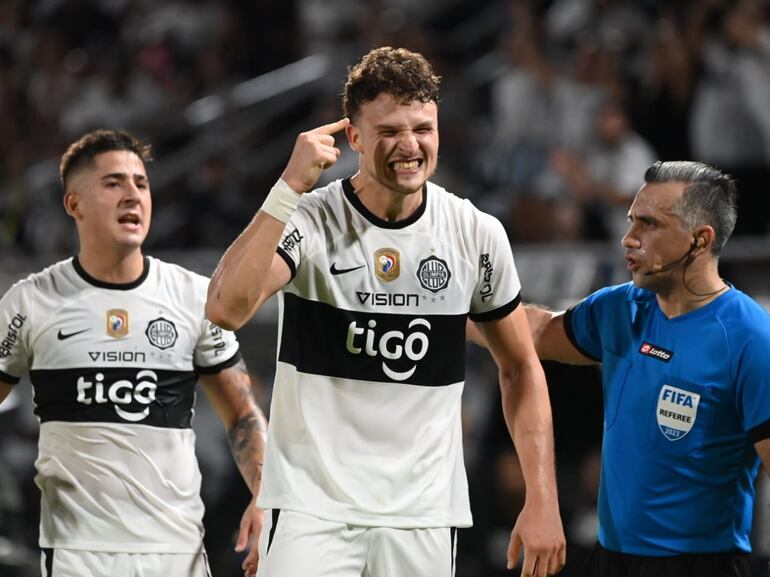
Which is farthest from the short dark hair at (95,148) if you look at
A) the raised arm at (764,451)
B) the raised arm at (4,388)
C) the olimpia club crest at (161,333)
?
the raised arm at (764,451)

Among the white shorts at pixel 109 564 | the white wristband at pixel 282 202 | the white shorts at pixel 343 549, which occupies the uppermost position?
the white wristband at pixel 282 202

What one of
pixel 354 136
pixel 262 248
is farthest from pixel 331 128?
pixel 262 248

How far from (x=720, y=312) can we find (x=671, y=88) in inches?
209

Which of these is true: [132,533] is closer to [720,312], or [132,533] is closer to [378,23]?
[720,312]

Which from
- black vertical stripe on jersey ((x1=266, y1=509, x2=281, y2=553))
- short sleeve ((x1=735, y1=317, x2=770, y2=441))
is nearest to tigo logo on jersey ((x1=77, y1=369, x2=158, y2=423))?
black vertical stripe on jersey ((x1=266, y1=509, x2=281, y2=553))

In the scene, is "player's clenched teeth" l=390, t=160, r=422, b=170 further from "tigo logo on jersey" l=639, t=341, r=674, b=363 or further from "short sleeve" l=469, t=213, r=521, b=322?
"tigo logo on jersey" l=639, t=341, r=674, b=363

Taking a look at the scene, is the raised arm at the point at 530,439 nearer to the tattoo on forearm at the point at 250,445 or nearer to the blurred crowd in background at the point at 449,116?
the tattoo on forearm at the point at 250,445

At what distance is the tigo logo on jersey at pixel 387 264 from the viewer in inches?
170

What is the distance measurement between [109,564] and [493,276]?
1863mm

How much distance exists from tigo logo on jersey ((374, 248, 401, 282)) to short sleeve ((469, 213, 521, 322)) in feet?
1.03

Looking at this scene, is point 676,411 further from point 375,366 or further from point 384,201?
point 384,201

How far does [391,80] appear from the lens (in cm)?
420

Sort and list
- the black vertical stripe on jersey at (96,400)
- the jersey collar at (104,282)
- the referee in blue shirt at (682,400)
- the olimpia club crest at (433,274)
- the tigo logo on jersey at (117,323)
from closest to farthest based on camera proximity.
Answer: the olimpia club crest at (433,274) → the referee in blue shirt at (682,400) → the black vertical stripe on jersey at (96,400) → the tigo logo on jersey at (117,323) → the jersey collar at (104,282)

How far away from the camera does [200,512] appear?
5.17 metres
